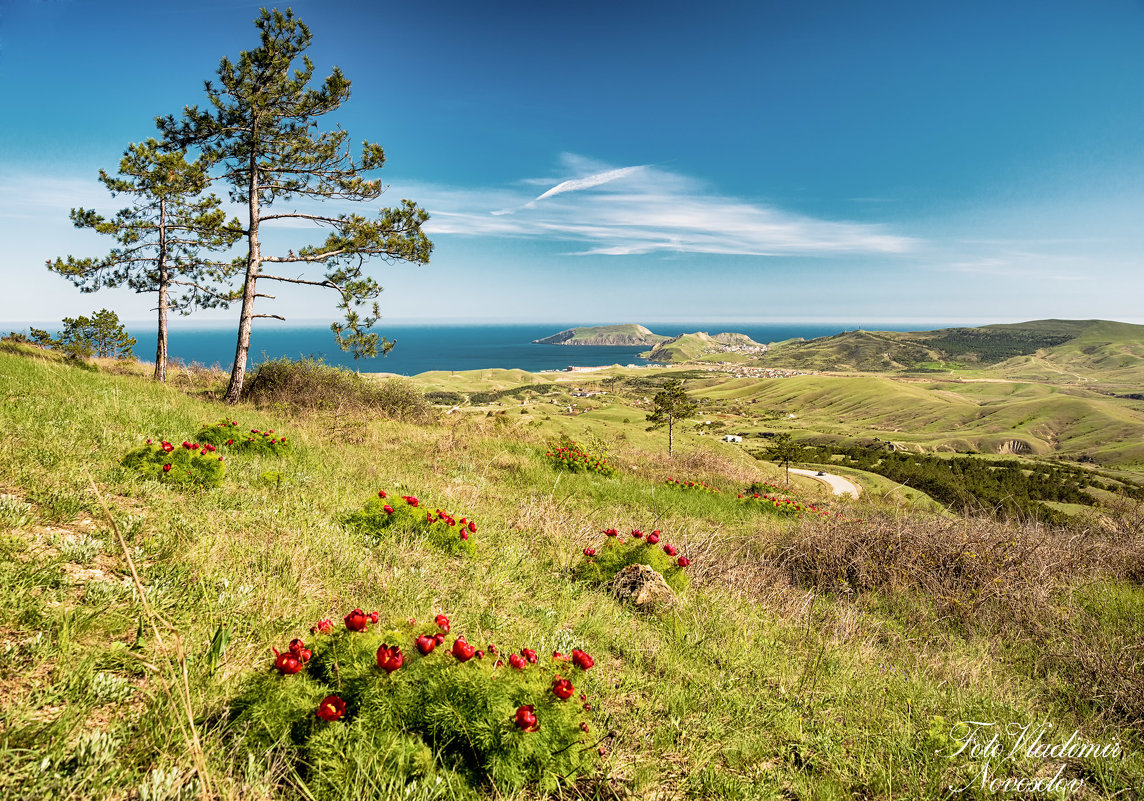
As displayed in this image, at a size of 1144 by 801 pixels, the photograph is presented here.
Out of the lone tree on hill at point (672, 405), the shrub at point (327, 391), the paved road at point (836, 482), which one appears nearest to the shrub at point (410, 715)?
the shrub at point (327, 391)

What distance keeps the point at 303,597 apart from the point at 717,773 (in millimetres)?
2989

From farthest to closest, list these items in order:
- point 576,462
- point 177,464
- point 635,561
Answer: point 576,462, point 635,561, point 177,464

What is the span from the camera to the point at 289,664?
7.08 feet

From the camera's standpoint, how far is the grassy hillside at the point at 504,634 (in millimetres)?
2090

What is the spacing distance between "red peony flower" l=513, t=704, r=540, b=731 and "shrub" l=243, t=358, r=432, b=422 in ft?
43.8

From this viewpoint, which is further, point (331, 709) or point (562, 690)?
point (562, 690)

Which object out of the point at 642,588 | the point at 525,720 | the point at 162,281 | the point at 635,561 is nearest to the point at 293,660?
the point at 525,720

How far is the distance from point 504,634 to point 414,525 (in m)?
2.15

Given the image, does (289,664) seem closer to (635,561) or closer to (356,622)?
(356,622)

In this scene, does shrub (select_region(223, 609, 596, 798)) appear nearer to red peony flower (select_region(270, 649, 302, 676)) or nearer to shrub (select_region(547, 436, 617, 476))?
red peony flower (select_region(270, 649, 302, 676))

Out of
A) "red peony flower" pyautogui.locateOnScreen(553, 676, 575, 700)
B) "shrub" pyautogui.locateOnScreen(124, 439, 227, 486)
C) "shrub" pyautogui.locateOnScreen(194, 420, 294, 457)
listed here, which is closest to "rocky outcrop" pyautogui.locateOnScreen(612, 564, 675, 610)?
"red peony flower" pyautogui.locateOnScreen(553, 676, 575, 700)

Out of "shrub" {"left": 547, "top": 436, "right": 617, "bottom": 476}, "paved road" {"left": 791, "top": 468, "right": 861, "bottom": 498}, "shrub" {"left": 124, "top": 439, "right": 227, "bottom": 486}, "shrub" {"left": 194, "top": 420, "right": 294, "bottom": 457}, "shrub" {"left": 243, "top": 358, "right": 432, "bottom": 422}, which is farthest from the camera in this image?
"paved road" {"left": 791, "top": 468, "right": 861, "bottom": 498}

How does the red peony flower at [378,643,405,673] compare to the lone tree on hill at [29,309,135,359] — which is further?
the lone tree on hill at [29,309,135,359]

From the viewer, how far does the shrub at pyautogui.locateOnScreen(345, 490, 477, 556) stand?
5211 mm
